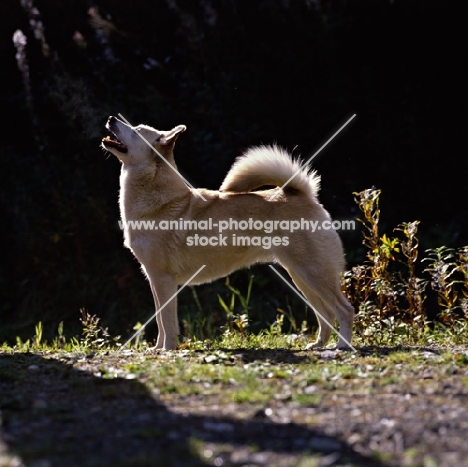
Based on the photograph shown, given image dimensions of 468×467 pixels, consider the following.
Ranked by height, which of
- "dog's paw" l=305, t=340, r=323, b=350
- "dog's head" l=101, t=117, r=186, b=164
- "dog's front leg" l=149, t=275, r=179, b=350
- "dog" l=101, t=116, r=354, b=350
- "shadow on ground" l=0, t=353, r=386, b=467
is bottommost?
"shadow on ground" l=0, t=353, r=386, b=467

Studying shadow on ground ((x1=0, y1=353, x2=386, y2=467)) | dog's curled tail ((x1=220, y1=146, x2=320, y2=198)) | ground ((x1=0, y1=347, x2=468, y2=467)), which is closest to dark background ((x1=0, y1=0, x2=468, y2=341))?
dog's curled tail ((x1=220, y1=146, x2=320, y2=198))

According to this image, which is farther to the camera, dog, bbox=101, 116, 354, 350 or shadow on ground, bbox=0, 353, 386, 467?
dog, bbox=101, 116, 354, 350

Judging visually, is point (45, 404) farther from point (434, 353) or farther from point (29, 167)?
point (29, 167)

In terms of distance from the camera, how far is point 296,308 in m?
6.99

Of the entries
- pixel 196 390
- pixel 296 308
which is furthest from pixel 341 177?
pixel 196 390

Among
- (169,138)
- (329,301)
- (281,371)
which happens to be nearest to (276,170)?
(169,138)

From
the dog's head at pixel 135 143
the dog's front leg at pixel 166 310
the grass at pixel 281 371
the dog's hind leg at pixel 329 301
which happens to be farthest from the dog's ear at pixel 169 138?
the grass at pixel 281 371

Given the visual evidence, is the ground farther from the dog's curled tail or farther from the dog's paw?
the dog's curled tail

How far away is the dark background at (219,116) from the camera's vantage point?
725 cm

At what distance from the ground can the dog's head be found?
1.46 meters

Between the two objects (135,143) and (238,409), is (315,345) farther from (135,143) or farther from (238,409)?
(238,409)

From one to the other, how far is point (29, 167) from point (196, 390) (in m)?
4.73

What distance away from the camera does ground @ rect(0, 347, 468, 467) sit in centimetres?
251

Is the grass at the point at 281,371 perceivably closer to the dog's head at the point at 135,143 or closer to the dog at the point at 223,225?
the dog at the point at 223,225
